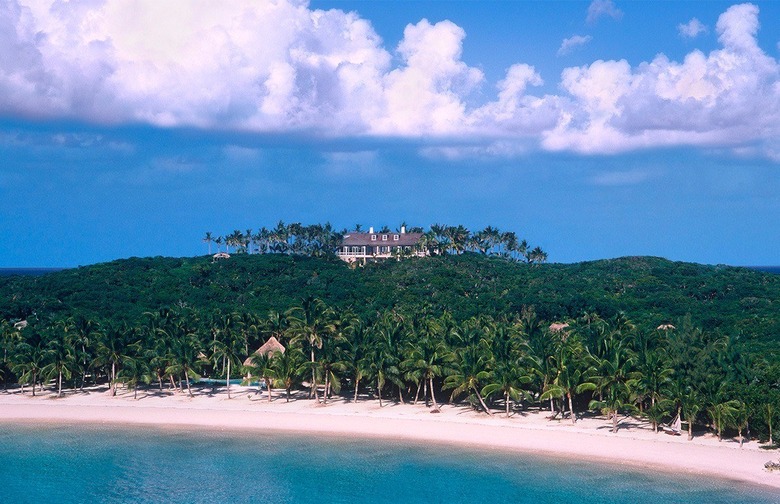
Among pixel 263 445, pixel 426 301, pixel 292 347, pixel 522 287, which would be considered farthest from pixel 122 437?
pixel 522 287

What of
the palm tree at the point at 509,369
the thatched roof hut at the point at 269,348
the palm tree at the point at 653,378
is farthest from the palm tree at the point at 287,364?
the palm tree at the point at 653,378

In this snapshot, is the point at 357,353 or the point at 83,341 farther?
the point at 83,341

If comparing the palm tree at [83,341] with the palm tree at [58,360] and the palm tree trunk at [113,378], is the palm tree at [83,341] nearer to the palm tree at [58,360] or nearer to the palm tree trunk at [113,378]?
the palm tree at [58,360]

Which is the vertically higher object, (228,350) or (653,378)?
(228,350)

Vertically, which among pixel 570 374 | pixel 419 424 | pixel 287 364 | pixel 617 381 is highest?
pixel 287 364

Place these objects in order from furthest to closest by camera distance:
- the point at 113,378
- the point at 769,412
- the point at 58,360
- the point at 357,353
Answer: the point at 113,378
the point at 58,360
the point at 357,353
the point at 769,412

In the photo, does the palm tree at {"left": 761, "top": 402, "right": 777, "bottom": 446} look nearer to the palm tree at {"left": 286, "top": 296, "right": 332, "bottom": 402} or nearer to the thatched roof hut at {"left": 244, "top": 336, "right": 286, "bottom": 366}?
the palm tree at {"left": 286, "top": 296, "right": 332, "bottom": 402}

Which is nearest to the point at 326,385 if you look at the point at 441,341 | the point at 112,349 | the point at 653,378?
the point at 441,341

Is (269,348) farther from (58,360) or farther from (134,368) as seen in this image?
(58,360)

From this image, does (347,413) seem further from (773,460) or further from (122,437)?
(773,460)
